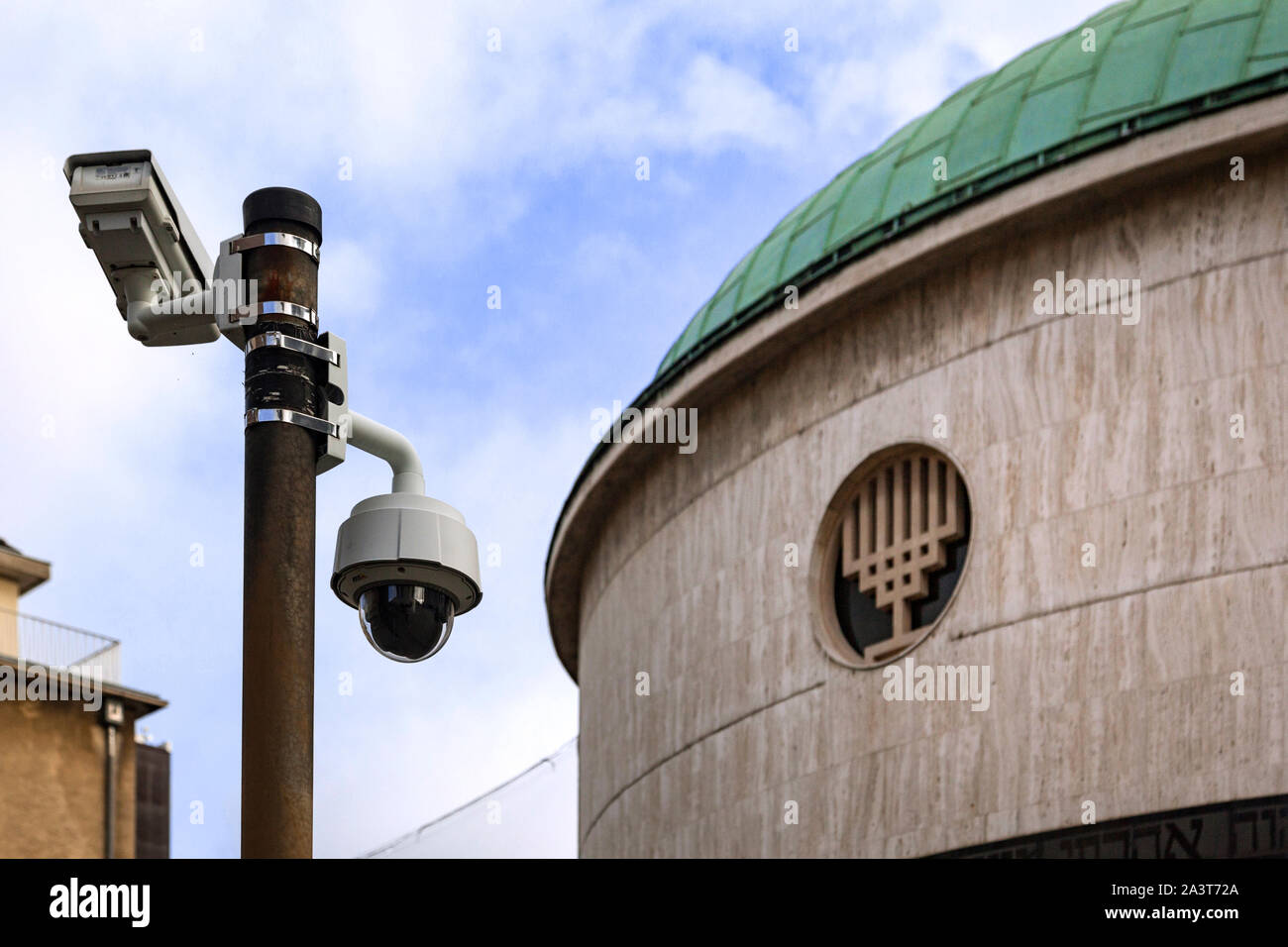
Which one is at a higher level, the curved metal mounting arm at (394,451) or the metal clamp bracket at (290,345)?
the metal clamp bracket at (290,345)

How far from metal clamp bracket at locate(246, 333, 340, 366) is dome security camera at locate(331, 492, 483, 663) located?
2.11 ft

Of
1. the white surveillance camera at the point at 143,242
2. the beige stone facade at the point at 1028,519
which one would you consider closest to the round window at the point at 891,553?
the beige stone facade at the point at 1028,519

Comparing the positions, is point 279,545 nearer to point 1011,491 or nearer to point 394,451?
point 394,451

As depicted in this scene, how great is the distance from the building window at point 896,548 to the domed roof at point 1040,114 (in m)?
2.08

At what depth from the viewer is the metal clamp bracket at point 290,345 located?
6.19m

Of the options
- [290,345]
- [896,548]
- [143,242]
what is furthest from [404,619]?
[896,548]

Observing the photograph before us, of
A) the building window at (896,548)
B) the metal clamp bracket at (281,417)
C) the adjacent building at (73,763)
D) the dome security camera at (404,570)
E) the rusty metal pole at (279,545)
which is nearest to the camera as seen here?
the rusty metal pole at (279,545)

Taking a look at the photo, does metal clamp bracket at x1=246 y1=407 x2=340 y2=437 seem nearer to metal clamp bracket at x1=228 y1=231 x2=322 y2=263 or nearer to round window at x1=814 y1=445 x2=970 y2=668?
metal clamp bracket at x1=228 y1=231 x2=322 y2=263

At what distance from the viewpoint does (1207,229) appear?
14.9 m

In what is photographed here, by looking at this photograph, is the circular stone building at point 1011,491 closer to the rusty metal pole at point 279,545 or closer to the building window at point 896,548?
the building window at point 896,548

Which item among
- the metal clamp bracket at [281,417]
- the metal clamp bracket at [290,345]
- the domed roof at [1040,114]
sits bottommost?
the metal clamp bracket at [281,417]

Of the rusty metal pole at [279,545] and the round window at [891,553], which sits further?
the round window at [891,553]

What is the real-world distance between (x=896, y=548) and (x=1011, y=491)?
→ 130 cm
